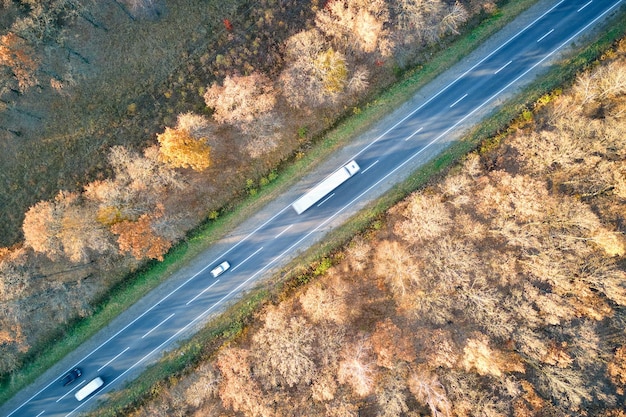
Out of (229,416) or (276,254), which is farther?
(276,254)

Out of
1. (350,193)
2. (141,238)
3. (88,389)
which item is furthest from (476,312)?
(88,389)

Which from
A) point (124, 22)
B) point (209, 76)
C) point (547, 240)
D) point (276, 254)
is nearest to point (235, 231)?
point (276, 254)

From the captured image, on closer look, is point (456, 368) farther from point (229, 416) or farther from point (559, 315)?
point (229, 416)

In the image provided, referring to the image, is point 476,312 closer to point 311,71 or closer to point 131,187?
point 311,71

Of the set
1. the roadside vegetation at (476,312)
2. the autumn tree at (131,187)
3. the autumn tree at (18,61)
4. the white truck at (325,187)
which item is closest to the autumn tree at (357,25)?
the white truck at (325,187)

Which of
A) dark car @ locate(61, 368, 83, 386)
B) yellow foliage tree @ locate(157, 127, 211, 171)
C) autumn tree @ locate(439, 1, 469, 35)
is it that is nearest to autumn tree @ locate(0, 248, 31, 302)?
dark car @ locate(61, 368, 83, 386)

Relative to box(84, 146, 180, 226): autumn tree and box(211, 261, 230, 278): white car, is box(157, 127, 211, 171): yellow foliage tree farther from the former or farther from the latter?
box(211, 261, 230, 278): white car

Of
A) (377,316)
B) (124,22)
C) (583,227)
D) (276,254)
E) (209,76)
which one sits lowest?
(583,227)
